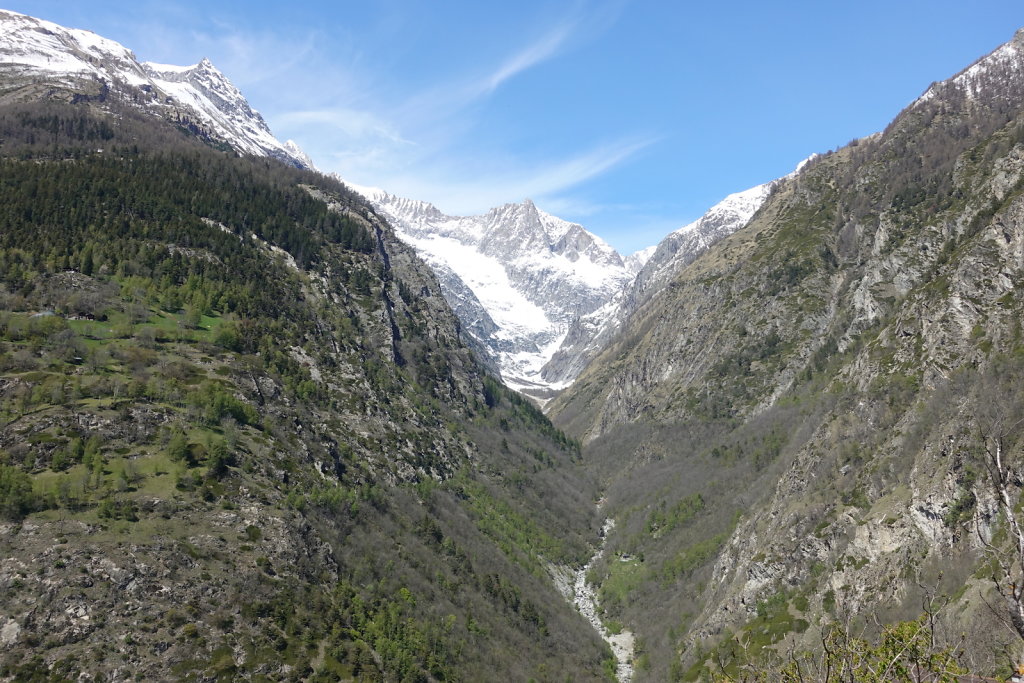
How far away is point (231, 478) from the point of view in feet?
251

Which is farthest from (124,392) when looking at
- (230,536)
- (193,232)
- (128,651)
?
(193,232)

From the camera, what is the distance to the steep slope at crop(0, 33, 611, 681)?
55.1m

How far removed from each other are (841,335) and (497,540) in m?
111

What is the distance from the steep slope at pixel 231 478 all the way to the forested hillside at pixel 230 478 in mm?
337

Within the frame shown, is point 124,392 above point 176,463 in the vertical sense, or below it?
above

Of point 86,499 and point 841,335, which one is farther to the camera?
point 841,335

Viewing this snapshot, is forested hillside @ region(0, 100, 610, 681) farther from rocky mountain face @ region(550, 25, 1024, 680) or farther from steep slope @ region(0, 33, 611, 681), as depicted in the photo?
rocky mountain face @ region(550, 25, 1024, 680)

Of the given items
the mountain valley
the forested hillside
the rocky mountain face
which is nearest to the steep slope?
the forested hillside

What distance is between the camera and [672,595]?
114m

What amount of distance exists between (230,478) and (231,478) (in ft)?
0.48

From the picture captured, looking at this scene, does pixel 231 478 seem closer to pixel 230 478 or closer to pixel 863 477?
pixel 230 478

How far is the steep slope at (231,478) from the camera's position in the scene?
55.1 meters

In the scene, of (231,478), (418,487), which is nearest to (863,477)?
(418,487)

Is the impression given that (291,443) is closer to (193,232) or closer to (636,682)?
(636,682)
